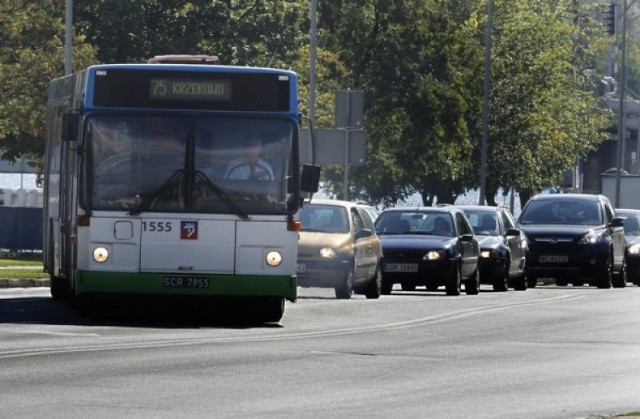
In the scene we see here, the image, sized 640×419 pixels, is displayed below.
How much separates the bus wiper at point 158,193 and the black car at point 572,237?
20018 mm

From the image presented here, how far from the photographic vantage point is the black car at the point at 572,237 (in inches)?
1624

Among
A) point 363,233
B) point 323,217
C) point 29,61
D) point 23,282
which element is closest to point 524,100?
point 29,61

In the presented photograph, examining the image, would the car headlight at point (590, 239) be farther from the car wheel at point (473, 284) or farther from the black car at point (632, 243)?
the black car at point (632, 243)

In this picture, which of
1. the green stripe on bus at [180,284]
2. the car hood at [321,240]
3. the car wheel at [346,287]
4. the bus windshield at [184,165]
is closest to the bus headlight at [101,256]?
the green stripe on bus at [180,284]

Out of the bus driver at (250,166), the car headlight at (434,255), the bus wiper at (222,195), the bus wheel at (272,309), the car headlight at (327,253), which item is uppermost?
the bus driver at (250,166)

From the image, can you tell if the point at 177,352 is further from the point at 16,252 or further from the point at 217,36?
the point at 217,36

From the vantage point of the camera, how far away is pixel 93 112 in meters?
22.4

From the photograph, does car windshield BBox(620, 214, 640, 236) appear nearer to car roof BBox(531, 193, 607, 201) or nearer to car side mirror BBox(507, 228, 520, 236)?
car roof BBox(531, 193, 607, 201)

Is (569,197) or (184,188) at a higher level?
(184,188)

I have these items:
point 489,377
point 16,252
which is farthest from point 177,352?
point 16,252

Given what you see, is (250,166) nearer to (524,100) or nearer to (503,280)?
(503,280)

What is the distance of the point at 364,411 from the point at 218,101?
380 inches

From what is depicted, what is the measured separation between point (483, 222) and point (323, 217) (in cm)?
926

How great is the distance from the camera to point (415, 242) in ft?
114
